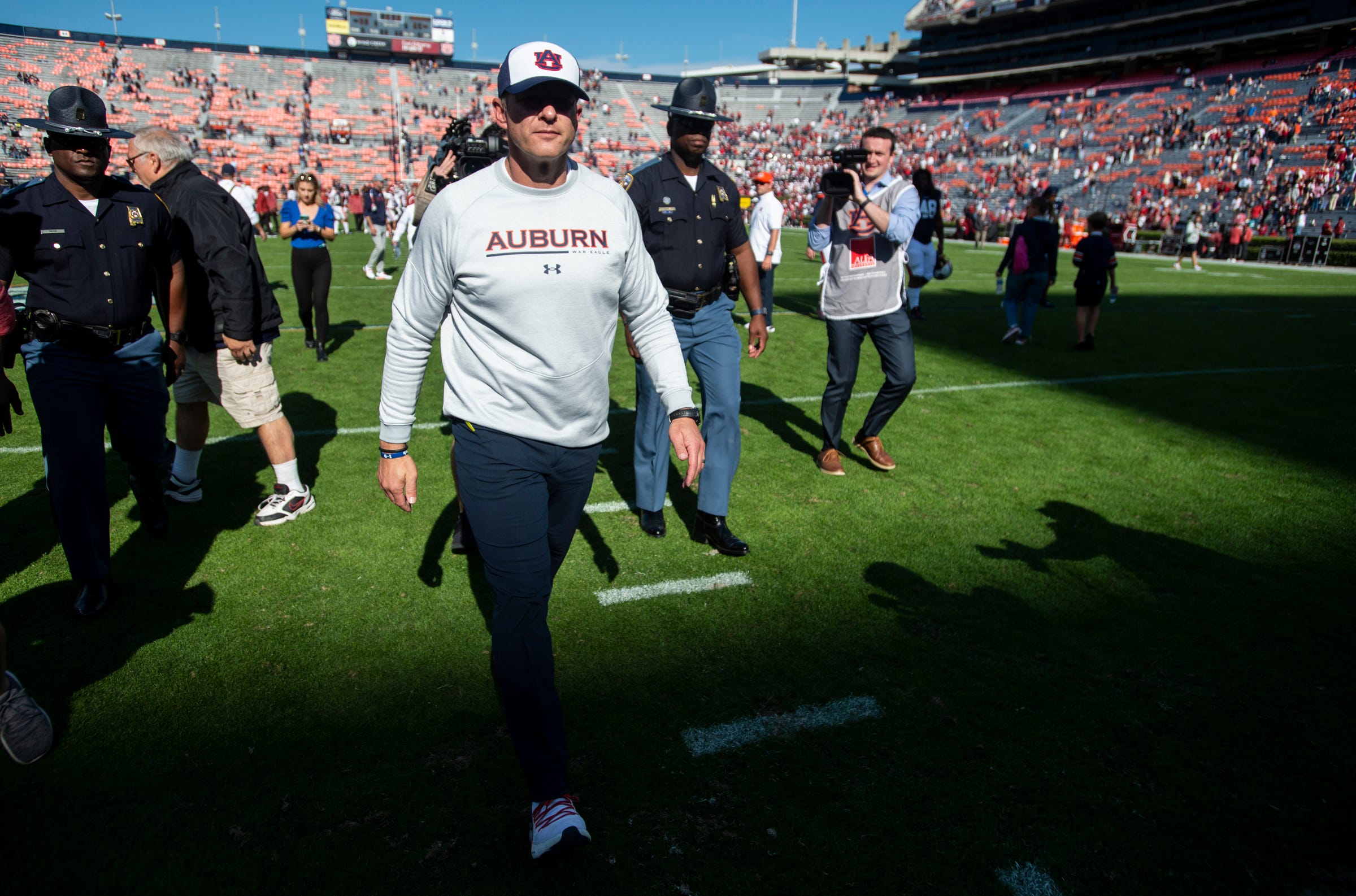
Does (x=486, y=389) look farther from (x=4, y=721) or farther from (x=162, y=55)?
(x=162, y=55)

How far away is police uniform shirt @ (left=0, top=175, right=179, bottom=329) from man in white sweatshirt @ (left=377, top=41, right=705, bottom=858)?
191 centimetres

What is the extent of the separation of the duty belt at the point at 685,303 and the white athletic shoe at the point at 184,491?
3.14 metres

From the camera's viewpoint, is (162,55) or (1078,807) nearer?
(1078,807)

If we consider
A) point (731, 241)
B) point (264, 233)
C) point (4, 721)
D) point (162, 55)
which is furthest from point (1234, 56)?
point (162, 55)

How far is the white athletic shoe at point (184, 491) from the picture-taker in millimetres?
4805

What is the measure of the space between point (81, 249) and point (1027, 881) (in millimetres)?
4320

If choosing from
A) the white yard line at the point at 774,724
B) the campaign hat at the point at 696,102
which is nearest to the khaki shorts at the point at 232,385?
the campaign hat at the point at 696,102

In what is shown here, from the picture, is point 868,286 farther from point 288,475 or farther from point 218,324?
point 218,324

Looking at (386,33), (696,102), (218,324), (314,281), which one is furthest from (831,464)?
(386,33)

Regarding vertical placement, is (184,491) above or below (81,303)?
below

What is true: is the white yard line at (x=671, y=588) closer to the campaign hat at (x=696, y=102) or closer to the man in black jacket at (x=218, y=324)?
the man in black jacket at (x=218, y=324)

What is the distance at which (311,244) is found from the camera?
8.56 m

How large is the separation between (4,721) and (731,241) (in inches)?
148

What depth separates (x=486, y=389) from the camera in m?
2.39
